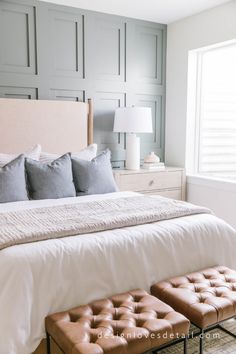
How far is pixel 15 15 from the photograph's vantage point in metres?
3.57

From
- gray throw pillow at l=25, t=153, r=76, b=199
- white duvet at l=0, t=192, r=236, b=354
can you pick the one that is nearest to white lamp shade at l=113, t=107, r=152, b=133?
gray throw pillow at l=25, t=153, r=76, b=199

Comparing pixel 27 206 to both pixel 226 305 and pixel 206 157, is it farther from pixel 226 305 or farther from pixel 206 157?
pixel 206 157

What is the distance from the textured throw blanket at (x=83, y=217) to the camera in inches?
76.0

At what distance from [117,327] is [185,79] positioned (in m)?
3.39

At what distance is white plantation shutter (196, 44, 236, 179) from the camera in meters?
4.01

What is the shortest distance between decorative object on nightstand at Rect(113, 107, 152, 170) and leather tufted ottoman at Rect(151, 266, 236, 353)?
2097 millimetres

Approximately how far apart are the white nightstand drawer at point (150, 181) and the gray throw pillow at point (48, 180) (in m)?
0.97

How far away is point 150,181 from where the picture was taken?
4086 mm

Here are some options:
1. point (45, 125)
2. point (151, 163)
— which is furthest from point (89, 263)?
point (151, 163)

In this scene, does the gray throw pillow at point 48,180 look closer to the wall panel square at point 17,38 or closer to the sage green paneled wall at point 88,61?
the sage green paneled wall at point 88,61

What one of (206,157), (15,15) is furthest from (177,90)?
(15,15)

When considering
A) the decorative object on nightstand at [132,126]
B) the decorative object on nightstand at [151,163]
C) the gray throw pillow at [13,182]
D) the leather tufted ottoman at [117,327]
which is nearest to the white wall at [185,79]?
the decorative object on nightstand at [151,163]

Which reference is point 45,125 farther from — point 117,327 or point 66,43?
point 117,327

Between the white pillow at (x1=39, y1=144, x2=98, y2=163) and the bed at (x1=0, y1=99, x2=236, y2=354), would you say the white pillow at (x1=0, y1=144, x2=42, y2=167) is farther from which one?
the bed at (x1=0, y1=99, x2=236, y2=354)
